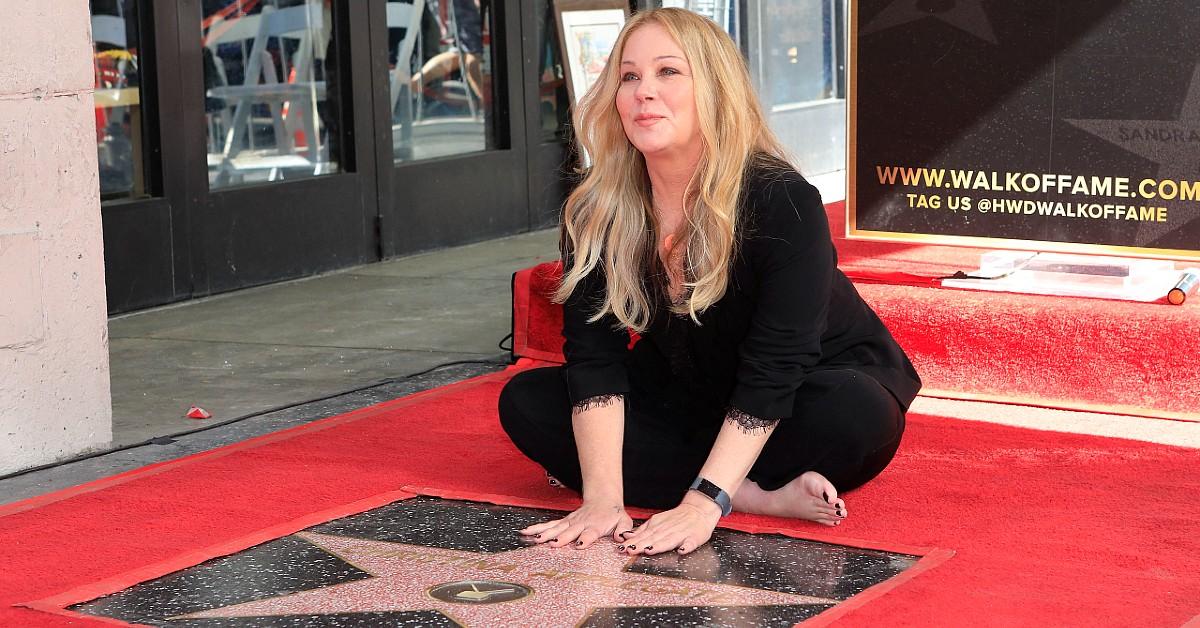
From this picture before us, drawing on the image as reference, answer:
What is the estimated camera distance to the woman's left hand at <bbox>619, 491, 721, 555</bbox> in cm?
257

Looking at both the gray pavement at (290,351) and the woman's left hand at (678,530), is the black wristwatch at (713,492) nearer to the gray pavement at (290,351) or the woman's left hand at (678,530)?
the woman's left hand at (678,530)

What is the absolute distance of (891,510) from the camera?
2900mm

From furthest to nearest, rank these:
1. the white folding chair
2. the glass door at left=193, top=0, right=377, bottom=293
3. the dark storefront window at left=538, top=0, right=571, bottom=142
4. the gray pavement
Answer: the dark storefront window at left=538, top=0, right=571, bottom=142 → the white folding chair → the glass door at left=193, top=0, right=377, bottom=293 → the gray pavement

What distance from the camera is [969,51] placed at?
4.13 metres

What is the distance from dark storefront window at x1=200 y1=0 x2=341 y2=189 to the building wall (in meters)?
2.44

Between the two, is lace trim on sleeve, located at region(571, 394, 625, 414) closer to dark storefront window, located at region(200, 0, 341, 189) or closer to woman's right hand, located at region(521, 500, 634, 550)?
woman's right hand, located at region(521, 500, 634, 550)

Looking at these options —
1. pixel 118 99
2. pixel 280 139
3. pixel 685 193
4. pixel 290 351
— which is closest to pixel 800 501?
pixel 685 193

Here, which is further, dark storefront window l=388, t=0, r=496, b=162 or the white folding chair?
dark storefront window l=388, t=0, r=496, b=162

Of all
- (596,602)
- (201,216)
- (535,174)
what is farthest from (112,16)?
(596,602)

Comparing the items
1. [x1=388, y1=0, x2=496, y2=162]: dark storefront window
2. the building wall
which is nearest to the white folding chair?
[x1=388, y1=0, x2=496, y2=162]: dark storefront window

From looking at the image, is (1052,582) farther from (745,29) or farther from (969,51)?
(745,29)

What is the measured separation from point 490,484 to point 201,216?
3.03 metres

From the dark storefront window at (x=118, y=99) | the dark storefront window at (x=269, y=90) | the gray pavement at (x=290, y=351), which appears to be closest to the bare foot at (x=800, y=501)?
the gray pavement at (x=290, y=351)

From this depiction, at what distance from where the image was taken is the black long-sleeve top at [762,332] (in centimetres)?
265
